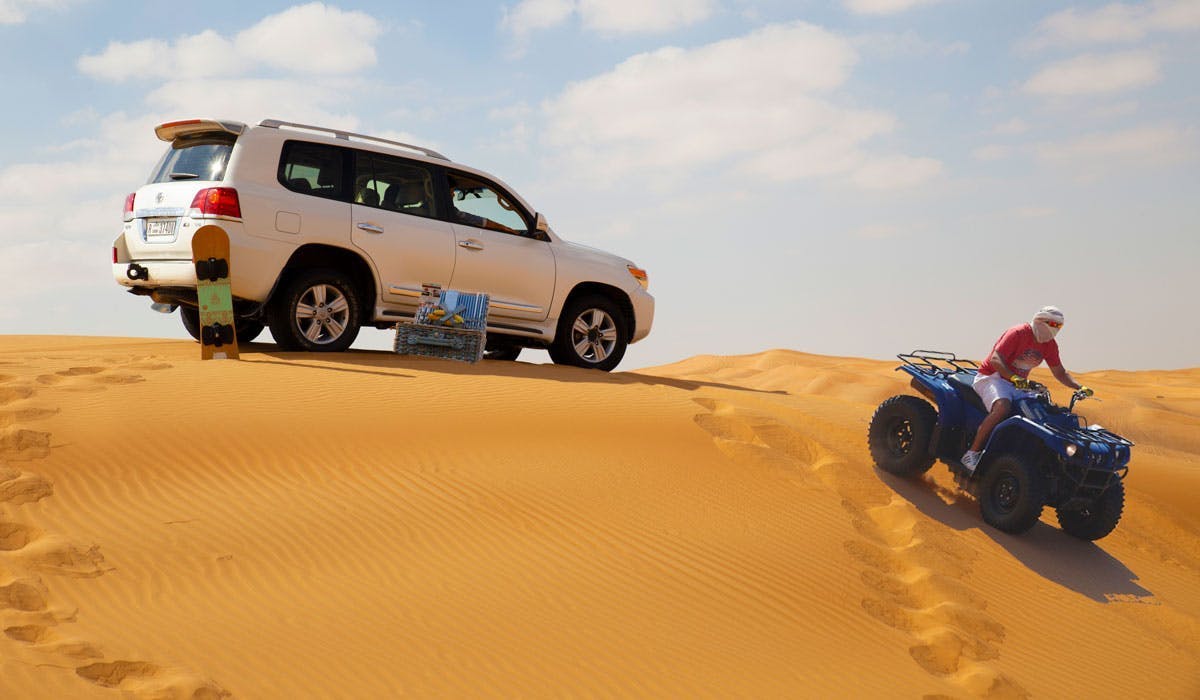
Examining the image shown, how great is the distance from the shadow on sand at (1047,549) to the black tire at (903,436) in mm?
141

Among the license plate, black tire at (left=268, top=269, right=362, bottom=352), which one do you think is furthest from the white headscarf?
the license plate

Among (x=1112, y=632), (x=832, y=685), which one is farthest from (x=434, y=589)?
(x=1112, y=632)

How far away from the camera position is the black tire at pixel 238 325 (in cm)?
1255

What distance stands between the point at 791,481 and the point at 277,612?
4.50 metres

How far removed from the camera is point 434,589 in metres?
6.02

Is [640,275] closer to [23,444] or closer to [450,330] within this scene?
[450,330]

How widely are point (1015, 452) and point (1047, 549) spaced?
33.8 inches

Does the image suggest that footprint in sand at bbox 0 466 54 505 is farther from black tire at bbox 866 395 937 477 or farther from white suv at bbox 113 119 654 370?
black tire at bbox 866 395 937 477

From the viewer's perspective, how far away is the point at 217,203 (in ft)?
32.6

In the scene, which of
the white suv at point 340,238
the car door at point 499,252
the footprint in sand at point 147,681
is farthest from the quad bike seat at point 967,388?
the footprint in sand at point 147,681

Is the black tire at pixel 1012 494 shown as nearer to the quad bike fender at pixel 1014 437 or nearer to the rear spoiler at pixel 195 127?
the quad bike fender at pixel 1014 437

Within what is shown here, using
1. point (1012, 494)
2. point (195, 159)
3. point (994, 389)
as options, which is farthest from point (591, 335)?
point (1012, 494)

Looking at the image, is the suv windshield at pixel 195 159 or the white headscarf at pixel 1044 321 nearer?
the white headscarf at pixel 1044 321

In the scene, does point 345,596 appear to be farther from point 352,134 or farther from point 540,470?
point 352,134
